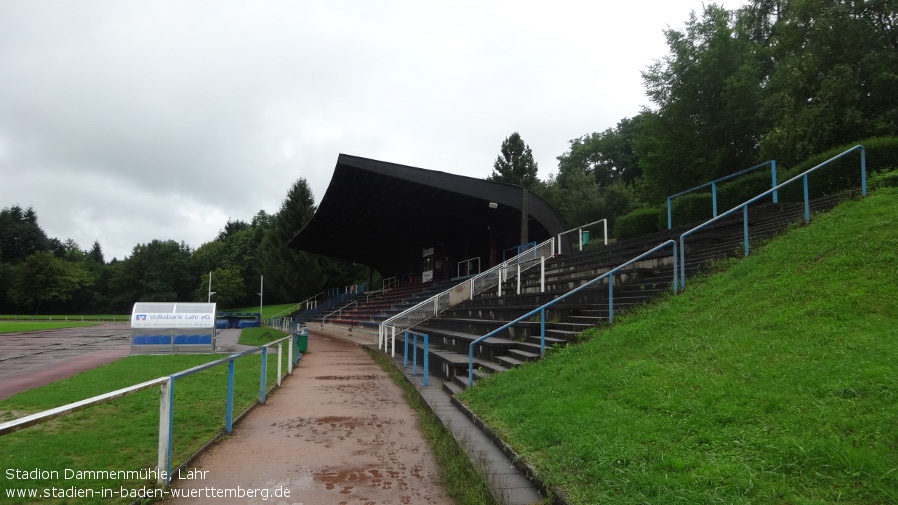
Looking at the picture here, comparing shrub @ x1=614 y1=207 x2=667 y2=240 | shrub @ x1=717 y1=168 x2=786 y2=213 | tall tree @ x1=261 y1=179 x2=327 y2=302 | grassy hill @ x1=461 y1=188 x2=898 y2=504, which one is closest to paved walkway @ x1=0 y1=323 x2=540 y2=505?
grassy hill @ x1=461 y1=188 x2=898 y2=504

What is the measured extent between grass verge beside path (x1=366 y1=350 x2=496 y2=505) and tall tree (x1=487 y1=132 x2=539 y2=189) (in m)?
54.9

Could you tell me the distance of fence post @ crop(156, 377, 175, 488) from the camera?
4711mm

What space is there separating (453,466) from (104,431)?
4.26 metres

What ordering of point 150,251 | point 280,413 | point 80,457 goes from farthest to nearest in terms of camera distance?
point 150,251 < point 280,413 < point 80,457

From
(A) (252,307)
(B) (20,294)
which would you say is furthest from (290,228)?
(B) (20,294)

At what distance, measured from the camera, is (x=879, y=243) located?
736cm

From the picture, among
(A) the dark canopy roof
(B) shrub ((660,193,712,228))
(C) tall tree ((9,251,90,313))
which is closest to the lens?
(B) shrub ((660,193,712,228))

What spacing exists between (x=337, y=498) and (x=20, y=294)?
87.7 metres

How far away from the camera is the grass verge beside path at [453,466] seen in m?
4.51

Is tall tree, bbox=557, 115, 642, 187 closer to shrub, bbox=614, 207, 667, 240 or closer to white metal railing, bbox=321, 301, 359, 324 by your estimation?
white metal railing, bbox=321, 301, 359, 324

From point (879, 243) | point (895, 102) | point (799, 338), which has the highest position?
point (895, 102)

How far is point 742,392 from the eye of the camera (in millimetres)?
4730

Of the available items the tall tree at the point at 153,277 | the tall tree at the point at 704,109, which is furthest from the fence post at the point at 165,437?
the tall tree at the point at 153,277

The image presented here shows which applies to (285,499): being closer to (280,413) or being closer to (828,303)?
(280,413)
